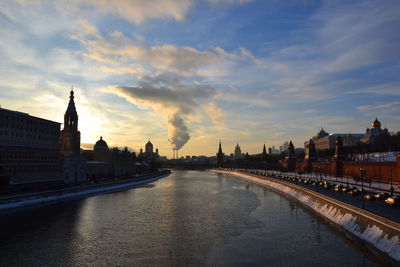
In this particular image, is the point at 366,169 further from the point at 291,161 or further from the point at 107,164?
the point at 107,164

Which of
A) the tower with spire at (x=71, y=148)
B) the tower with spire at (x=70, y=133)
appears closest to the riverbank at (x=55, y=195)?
Answer: the tower with spire at (x=71, y=148)

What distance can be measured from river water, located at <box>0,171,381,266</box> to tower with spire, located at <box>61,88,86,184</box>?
1200 inches

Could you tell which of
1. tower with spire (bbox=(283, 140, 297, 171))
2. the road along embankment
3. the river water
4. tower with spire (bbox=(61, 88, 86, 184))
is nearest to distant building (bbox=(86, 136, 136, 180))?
tower with spire (bbox=(61, 88, 86, 184))

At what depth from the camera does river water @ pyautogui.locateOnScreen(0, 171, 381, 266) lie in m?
20.9

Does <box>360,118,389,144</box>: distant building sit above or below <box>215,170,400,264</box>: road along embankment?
above

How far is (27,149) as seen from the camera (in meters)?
58.9

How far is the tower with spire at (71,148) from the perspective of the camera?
70.9 metres

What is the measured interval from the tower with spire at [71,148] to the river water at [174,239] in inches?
1200

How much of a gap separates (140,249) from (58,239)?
24.6 ft

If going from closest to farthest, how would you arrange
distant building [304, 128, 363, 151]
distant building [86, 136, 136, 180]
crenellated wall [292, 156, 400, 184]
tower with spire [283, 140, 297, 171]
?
crenellated wall [292, 156, 400, 184] → distant building [86, 136, 136, 180] → tower with spire [283, 140, 297, 171] → distant building [304, 128, 363, 151]

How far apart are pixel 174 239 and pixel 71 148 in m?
52.9

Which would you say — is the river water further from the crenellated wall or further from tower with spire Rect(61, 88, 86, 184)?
tower with spire Rect(61, 88, 86, 184)

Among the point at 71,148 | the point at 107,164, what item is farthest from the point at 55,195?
the point at 107,164

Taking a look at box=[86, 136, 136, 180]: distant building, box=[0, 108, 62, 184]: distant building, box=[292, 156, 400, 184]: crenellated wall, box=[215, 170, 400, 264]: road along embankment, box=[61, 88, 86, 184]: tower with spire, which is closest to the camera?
box=[215, 170, 400, 264]: road along embankment
